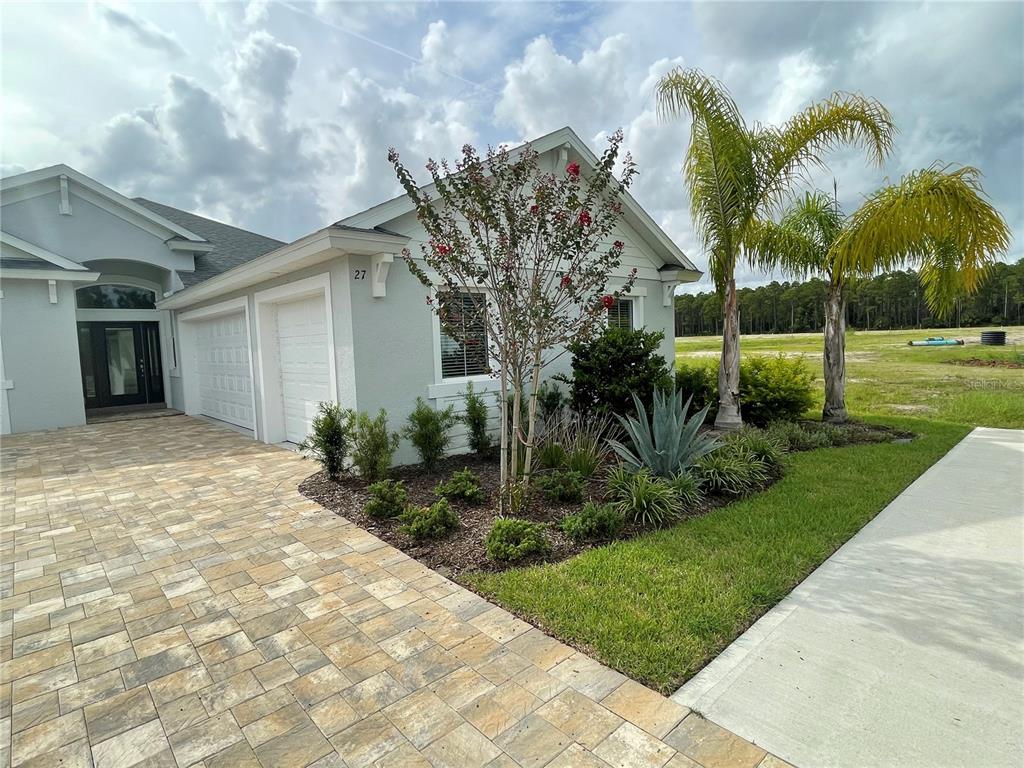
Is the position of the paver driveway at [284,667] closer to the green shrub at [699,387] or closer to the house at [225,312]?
the house at [225,312]

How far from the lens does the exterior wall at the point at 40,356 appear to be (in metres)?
11.3

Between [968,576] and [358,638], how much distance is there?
436 cm

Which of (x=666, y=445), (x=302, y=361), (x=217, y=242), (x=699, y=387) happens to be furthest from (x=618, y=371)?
(x=217, y=242)

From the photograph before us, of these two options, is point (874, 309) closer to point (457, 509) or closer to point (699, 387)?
point (699, 387)

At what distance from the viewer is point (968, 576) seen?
12.5ft

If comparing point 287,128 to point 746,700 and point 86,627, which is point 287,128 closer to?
point 86,627

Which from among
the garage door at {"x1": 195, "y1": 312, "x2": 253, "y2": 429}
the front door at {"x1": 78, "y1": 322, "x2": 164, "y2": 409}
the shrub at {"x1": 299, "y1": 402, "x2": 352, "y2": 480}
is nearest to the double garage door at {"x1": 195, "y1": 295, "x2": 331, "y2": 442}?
the garage door at {"x1": 195, "y1": 312, "x2": 253, "y2": 429}

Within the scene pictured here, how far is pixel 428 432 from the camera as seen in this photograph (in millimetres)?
6891

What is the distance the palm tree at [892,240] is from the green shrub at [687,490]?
529 cm

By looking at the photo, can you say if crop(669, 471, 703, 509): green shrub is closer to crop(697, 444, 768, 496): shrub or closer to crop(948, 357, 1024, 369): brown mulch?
crop(697, 444, 768, 496): shrub

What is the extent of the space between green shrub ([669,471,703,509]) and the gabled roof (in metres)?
4.20

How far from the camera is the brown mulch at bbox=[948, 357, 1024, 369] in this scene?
778 inches

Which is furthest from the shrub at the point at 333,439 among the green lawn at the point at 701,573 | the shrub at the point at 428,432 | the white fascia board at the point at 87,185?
the white fascia board at the point at 87,185

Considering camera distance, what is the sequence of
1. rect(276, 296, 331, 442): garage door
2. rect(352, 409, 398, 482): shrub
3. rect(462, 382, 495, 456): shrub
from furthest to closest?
rect(276, 296, 331, 442): garage door, rect(462, 382, 495, 456): shrub, rect(352, 409, 398, 482): shrub
